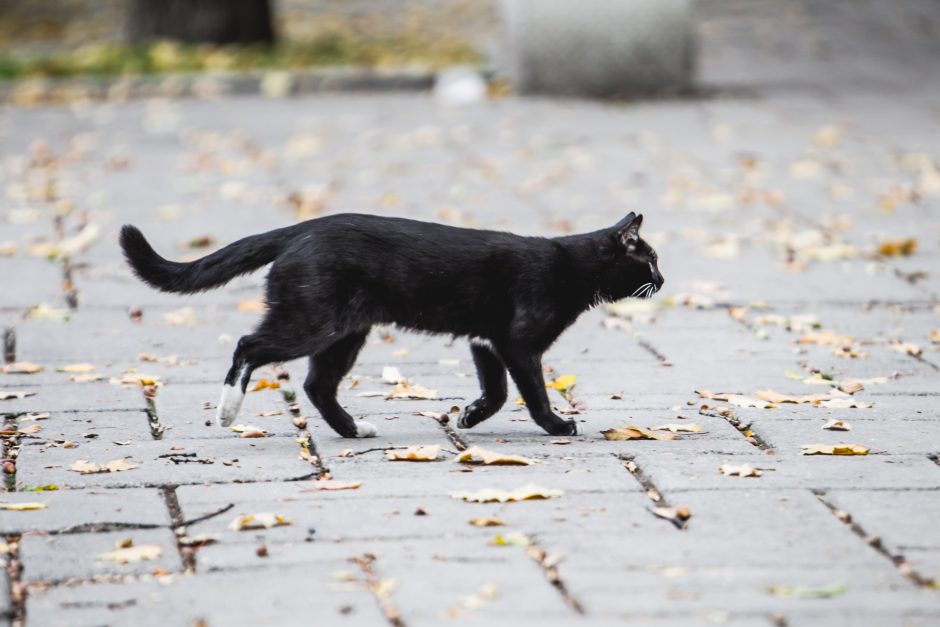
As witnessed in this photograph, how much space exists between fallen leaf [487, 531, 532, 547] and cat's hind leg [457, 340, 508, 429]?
3.49 feet

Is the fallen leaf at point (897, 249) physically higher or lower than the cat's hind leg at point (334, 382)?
lower

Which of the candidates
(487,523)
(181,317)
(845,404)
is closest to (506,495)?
(487,523)

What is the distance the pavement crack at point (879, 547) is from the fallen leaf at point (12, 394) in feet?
8.65

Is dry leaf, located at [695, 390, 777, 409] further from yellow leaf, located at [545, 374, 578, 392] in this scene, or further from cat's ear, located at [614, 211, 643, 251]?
cat's ear, located at [614, 211, 643, 251]

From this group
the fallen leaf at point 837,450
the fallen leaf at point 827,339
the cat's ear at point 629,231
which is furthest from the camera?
the fallen leaf at point 827,339

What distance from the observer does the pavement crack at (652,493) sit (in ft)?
11.9

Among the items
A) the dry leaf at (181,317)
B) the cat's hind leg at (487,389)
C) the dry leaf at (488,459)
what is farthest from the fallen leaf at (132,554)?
the dry leaf at (181,317)

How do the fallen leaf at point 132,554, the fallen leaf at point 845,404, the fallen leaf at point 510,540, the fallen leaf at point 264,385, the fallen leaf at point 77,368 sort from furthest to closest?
the fallen leaf at point 77,368
the fallen leaf at point 264,385
the fallen leaf at point 845,404
the fallen leaf at point 510,540
the fallen leaf at point 132,554

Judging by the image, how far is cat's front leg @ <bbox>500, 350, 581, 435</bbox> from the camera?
4379 millimetres

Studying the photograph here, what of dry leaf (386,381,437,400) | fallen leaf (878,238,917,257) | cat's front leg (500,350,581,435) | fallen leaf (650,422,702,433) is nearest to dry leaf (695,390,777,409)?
fallen leaf (650,422,702,433)

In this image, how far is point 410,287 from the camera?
14.2 feet

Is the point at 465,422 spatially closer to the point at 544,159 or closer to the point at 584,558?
the point at 584,558

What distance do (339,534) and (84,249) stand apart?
165 inches

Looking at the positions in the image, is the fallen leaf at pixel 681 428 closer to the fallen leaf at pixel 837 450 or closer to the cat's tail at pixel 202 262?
the fallen leaf at pixel 837 450
